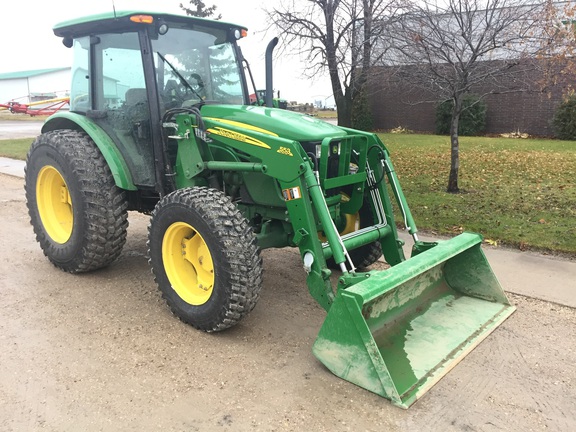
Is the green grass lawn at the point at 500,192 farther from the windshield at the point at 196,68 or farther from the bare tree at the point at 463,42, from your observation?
the windshield at the point at 196,68

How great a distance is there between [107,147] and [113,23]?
1.08 meters

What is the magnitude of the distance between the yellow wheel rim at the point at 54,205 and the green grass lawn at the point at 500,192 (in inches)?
168

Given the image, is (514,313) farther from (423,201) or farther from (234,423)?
(423,201)

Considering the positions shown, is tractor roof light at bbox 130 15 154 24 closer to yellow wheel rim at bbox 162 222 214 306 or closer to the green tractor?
the green tractor

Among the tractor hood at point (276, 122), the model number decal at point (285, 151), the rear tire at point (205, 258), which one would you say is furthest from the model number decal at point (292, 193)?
the tractor hood at point (276, 122)

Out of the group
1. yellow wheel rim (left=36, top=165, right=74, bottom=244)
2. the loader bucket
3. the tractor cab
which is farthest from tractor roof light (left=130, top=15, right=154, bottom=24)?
the loader bucket

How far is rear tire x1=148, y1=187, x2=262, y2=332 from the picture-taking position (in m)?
3.55

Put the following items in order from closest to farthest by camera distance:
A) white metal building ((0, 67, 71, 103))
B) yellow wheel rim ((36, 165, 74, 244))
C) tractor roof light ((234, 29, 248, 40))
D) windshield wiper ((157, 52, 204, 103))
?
windshield wiper ((157, 52, 204, 103)) < tractor roof light ((234, 29, 248, 40)) < yellow wheel rim ((36, 165, 74, 244)) < white metal building ((0, 67, 71, 103))

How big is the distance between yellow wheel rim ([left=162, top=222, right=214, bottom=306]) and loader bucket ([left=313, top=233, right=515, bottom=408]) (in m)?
1.16

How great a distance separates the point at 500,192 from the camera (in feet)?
28.4

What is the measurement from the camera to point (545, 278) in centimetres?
492

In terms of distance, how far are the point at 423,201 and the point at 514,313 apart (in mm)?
4001

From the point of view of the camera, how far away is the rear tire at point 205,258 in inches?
140

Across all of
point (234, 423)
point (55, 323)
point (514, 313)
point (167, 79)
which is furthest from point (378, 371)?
point (167, 79)
